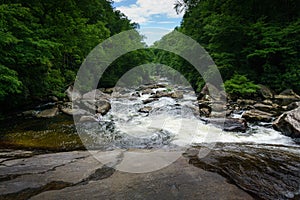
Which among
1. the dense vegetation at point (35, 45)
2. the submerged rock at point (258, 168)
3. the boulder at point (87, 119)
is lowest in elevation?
the submerged rock at point (258, 168)

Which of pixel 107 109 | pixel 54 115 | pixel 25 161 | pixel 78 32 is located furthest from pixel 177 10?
pixel 25 161

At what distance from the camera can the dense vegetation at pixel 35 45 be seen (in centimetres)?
620

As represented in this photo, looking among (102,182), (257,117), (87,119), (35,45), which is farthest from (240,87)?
(102,182)

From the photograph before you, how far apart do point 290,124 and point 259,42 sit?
967 cm

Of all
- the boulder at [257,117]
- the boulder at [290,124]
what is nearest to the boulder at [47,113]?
the boulder at [257,117]

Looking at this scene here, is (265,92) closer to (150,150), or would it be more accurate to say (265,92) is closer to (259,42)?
(259,42)

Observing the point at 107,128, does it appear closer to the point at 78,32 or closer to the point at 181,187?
the point at 181,187

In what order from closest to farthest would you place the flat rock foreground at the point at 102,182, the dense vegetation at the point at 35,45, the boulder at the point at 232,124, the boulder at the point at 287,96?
the flat rock foreground at the point at 102,182 < the dense vegetation at the point at 35,45 < the boulder at the point at 232,124 < the boulder at the point at 287,96

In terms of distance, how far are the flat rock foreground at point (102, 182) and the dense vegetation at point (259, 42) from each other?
36.7 ft

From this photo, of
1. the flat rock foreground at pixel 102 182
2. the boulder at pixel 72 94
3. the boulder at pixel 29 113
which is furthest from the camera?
the boulder at pixel 72 94

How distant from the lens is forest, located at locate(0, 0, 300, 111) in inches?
286

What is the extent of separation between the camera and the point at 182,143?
18.2ft

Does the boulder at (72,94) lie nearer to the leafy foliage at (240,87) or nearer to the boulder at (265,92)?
the leafy foliage at (240,87)

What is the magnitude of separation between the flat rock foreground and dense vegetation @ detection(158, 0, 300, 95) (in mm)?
11192
